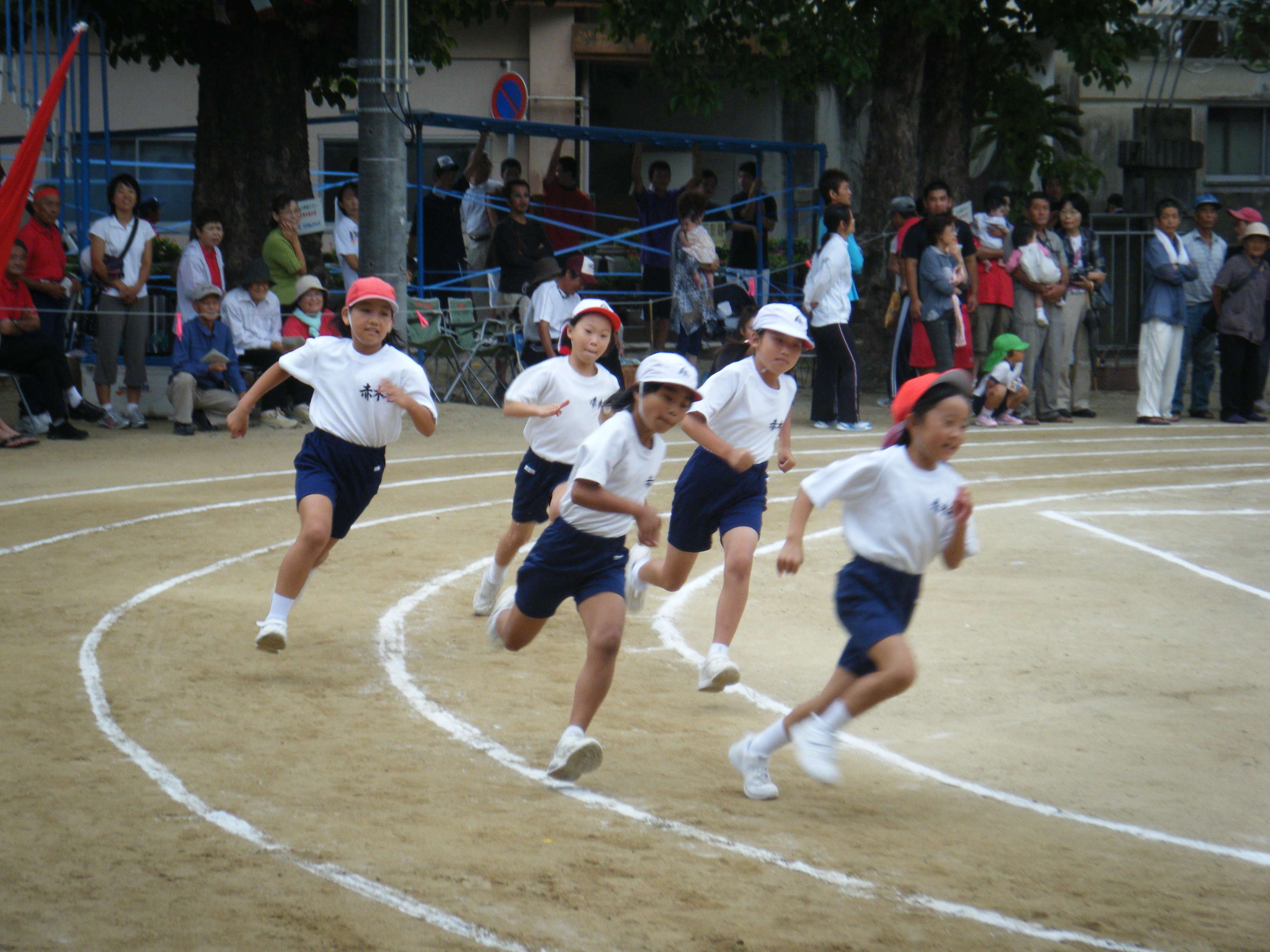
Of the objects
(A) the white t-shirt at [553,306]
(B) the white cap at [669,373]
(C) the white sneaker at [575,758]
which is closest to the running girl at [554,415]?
(B) the white cap at [669,373]

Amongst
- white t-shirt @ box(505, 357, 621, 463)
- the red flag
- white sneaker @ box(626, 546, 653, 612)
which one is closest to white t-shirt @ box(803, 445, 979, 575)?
white sneaker @ box(626, 546, 653, 612)

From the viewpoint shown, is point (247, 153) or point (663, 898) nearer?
point (663, 898)

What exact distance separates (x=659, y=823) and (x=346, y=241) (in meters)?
13.0

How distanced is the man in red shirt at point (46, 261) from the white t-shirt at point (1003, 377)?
944 centimetres

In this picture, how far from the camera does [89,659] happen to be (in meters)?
7.02

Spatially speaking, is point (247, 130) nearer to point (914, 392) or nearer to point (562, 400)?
point (562, 400)

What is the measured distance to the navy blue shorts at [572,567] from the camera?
5754mm

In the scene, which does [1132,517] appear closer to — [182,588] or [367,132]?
[182,588]

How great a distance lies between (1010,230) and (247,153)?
29.1ft

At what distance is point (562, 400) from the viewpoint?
25.3ft

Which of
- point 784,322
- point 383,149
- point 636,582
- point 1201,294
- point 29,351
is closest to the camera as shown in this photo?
point 784,322

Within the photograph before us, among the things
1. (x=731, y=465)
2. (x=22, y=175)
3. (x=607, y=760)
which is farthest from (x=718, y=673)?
(x=22, y=175)

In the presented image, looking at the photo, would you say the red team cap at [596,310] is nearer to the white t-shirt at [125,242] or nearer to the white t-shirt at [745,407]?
the white t-shirt at [745,407]

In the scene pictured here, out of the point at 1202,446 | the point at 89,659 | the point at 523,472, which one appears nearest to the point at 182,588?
the point at 89,659
